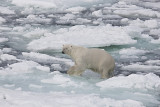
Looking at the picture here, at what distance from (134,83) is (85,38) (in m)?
3.25

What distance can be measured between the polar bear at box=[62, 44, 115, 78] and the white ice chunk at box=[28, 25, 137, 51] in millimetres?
1691

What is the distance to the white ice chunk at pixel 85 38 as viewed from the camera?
8460 millimetres

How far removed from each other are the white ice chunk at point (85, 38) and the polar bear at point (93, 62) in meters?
1.69

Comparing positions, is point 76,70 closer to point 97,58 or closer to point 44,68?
point 97,58

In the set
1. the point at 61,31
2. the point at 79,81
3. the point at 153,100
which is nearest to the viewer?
the point at 153,100

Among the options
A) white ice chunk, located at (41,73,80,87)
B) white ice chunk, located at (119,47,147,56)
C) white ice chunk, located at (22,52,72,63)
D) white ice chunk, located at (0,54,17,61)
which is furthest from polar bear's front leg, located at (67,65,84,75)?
white ice chunk, located at (119,47,147,56)

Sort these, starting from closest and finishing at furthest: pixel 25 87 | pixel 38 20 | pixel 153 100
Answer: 1. pixel 153 100
2. pixel 25 87
3. pixel 38 20

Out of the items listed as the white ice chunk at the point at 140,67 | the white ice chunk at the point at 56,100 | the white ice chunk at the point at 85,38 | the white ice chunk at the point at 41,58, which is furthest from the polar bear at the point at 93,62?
the white ice chunk at the point at 85,38

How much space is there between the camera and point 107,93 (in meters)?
5.52

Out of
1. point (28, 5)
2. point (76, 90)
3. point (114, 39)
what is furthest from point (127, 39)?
point (28, 5)

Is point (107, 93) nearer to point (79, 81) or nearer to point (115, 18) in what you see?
point (79, 81)

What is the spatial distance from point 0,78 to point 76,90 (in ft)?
3.89

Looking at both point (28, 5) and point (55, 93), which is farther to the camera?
point (28, 5)

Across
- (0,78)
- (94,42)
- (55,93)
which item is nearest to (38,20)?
(94,42)
